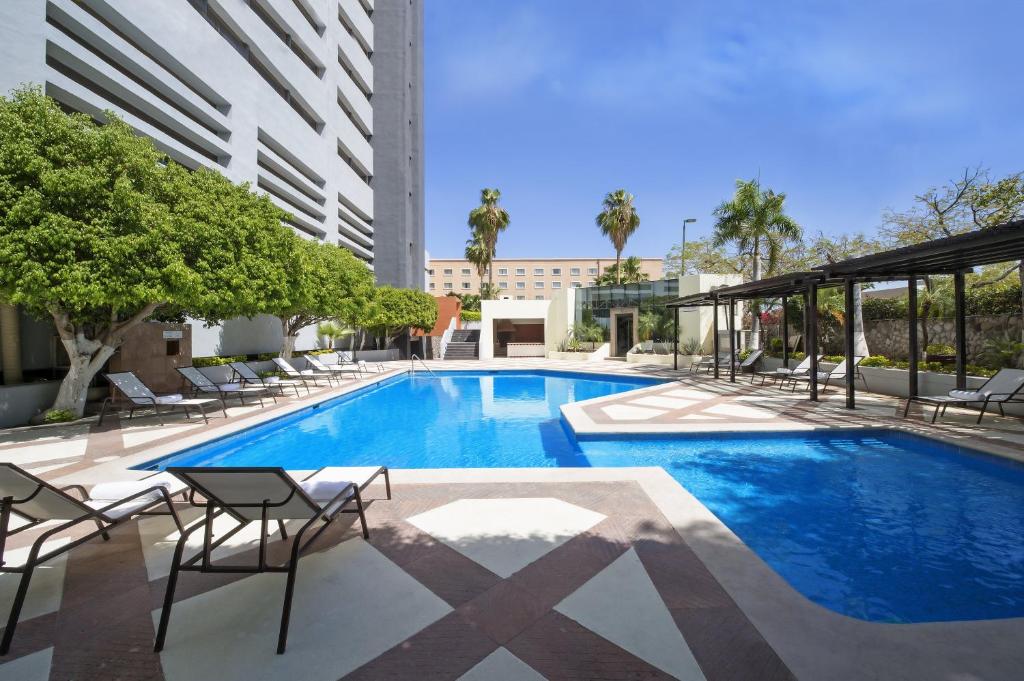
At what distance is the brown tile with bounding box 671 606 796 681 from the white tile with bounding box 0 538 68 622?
Answer: 3.71 m

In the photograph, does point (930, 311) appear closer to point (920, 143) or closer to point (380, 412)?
point (920, 143)

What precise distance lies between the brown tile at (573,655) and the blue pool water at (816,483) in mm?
1849

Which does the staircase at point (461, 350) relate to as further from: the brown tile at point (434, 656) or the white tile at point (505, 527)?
the brown tile at point (434, 656)

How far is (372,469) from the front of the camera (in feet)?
14.2

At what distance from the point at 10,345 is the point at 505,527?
12260mm

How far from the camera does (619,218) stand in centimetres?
3397

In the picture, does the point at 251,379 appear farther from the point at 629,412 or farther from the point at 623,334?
the point at 623,334

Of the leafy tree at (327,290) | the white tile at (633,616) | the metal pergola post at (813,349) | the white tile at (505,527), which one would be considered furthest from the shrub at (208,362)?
the metal pergola post at (813,349)

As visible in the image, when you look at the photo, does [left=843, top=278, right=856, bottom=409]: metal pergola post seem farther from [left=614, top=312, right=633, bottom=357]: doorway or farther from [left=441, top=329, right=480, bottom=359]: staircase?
[left=441, top=329, right=480, bottom=359]: staircase

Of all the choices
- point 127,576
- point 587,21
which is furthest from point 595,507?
point 587,21

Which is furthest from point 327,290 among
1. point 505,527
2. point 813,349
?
point 813,349

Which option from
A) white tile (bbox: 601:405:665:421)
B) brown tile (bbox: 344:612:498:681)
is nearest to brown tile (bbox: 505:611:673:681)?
brown tile (bbox: 344:612:498:681)

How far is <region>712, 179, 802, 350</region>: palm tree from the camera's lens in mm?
18141

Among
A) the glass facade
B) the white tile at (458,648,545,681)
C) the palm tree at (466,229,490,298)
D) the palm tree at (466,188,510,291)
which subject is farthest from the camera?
the palm tree at (466,229,490,298)
